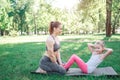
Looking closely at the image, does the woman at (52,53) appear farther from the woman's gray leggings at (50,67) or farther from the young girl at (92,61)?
the young girl at (92,61)

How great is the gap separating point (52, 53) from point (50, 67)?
54 centimetres

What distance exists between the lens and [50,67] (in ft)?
27.0

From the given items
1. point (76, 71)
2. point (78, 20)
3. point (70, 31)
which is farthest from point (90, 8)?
point (70, 31)

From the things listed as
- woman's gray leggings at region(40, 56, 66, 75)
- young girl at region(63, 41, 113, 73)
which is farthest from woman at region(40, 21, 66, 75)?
young girl at region(63, 41, 113, 73)

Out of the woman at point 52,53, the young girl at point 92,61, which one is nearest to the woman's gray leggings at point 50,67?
the woman at point 52,53

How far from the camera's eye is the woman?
8.03m

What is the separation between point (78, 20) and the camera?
7981 cm

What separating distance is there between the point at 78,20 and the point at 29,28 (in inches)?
714

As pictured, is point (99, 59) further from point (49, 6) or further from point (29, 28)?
point (29, 28)

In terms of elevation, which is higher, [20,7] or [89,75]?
[20,7]

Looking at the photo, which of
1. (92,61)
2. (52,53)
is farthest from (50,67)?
(92,61)

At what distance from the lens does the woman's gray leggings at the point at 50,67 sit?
319 inches

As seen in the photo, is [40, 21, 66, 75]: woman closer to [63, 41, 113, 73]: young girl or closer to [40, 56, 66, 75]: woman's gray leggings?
[40, 56, 66, 75]: woman's gray leggings

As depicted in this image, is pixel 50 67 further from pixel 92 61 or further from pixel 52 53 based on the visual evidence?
pixel 92 61
